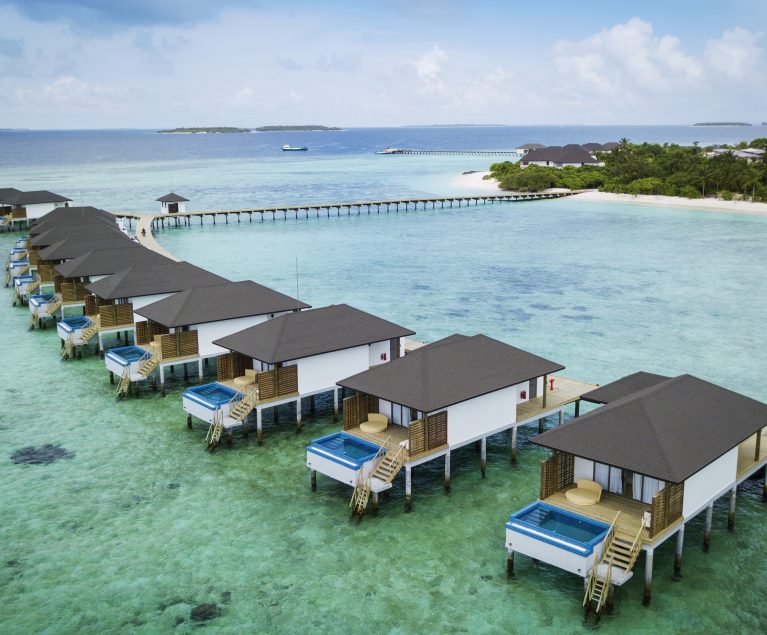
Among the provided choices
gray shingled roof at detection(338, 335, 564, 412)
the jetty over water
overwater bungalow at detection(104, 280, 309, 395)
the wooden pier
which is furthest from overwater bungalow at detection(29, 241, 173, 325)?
the jetty over water

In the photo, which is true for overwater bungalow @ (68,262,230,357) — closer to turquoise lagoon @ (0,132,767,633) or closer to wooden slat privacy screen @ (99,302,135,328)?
wooden slat privacy screen @ (99,302,135,328)

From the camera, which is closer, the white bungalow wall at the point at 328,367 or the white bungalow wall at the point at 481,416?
the white bungalow wall at the point at 481,416

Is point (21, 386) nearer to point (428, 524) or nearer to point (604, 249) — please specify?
point (428, 524)

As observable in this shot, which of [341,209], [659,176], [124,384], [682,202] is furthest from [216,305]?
[659,176]

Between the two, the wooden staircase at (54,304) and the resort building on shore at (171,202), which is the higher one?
the resort building on shore at (171,202)

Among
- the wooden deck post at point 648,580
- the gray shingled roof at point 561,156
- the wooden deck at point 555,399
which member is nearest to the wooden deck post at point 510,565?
the wooden deck post at point 648,580

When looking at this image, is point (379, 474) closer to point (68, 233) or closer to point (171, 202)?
point (68, 233)

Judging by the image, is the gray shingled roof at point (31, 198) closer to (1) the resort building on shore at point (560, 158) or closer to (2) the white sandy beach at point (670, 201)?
(2) the white sandy beach at point (670, 201)
